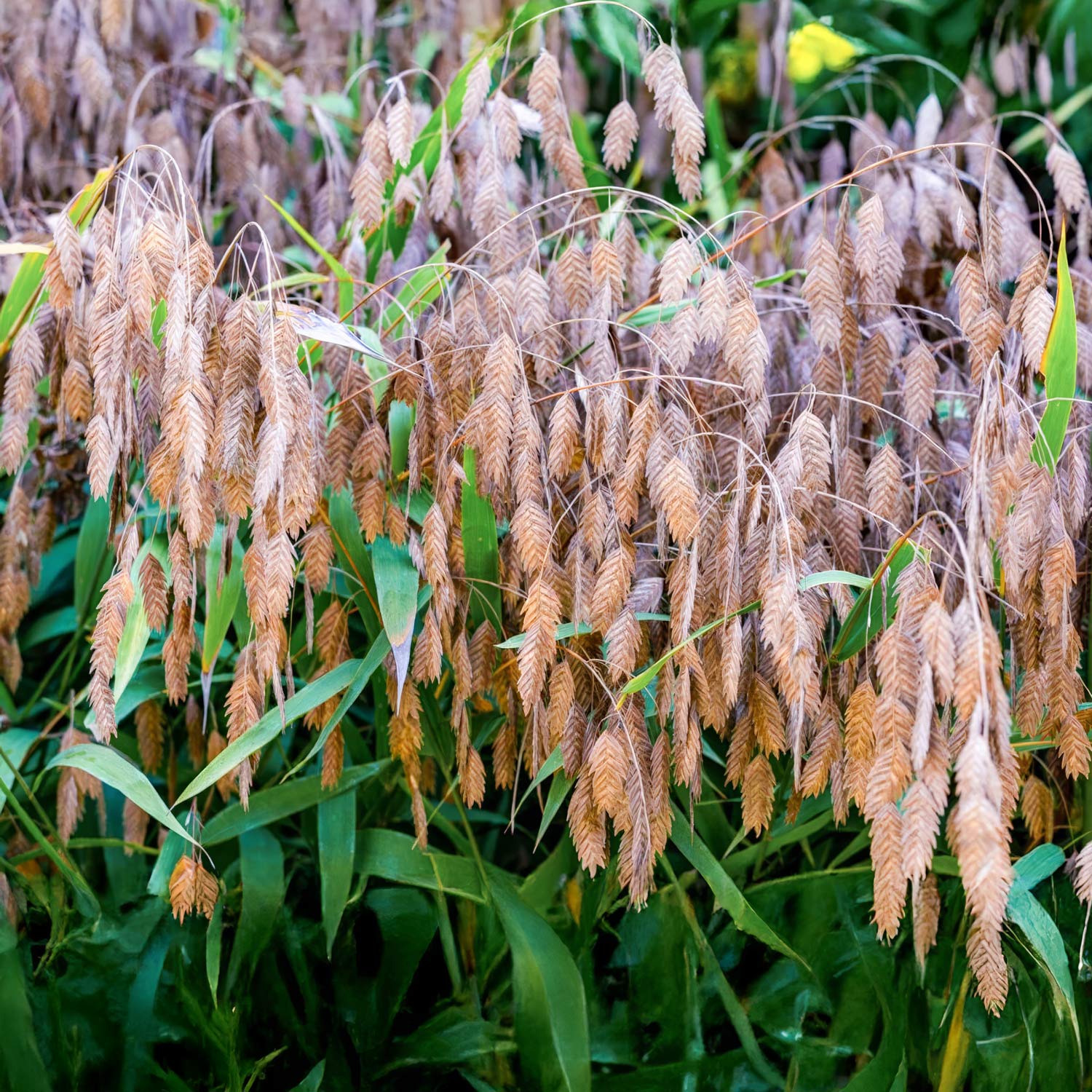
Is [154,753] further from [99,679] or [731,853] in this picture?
[731,853]

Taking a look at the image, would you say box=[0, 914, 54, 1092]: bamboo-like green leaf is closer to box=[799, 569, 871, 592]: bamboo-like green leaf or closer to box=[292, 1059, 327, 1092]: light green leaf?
box=[292, 1059, 327, 1092]: light green leaf

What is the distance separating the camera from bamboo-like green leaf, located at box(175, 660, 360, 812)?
840mm

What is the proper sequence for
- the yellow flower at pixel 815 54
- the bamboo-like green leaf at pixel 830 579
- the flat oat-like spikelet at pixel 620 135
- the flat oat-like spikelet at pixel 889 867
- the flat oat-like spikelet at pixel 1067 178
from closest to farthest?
the flat oat-like spikelet at pixel 889 867 < the bamboo-like green leaf at pixel 830 579 < the flat oat-like spikelet at pixel 620 135 < the flat oat-like spikelet at pixel 1067 178 < the yellow flower at pixel 815 54

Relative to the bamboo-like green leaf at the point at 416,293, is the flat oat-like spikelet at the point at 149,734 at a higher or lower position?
lower

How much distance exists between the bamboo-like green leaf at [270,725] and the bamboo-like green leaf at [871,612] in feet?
1.30

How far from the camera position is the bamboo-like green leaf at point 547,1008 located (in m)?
0.91

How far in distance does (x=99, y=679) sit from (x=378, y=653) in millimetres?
219

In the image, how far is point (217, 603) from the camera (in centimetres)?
90

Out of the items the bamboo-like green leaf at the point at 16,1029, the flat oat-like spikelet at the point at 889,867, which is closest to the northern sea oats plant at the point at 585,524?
the flat oat-like spikelet at the point at 889,867

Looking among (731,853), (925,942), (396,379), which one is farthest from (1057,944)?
(396,379)

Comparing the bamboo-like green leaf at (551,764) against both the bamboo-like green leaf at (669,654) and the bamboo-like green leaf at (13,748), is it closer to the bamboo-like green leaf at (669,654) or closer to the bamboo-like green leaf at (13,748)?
the bamboo-like green leaf at (669,654)

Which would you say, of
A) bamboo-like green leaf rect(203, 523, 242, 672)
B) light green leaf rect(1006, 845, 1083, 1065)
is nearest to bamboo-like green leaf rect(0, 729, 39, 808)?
bamboo-like green leaf rect(203, 523, 242, 672)

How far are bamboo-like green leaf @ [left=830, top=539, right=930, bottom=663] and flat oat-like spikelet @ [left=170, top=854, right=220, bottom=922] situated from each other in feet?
1.75

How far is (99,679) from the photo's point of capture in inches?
30.5
